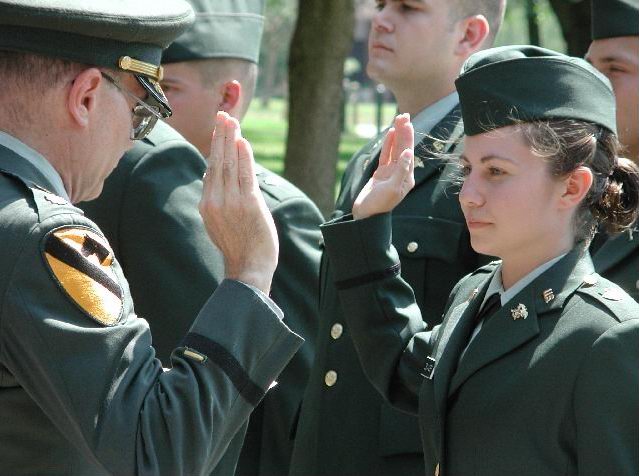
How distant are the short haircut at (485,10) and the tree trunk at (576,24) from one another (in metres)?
6.68

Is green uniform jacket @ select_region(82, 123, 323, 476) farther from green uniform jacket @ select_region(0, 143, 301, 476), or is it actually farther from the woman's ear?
the woman's ear

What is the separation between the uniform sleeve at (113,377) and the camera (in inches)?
85.4

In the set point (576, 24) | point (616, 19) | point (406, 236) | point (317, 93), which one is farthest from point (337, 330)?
point (576, 24)

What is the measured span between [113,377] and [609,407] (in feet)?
3.32

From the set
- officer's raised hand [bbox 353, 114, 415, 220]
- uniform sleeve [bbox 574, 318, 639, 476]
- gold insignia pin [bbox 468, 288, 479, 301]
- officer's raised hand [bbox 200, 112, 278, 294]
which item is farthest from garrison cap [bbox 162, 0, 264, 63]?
uniform sleeve [bbox 574, 318, 639, 476]

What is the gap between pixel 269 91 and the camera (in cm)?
5728

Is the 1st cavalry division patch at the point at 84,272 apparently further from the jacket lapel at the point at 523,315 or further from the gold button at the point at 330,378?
the gold button at the point at 330,378

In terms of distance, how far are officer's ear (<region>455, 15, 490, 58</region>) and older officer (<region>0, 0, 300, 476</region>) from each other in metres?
1.55

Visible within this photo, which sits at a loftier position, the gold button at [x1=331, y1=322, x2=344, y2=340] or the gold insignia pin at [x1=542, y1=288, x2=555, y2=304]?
the gold insignia pin at [x1=542, y1=288, x2=555, y2=304]

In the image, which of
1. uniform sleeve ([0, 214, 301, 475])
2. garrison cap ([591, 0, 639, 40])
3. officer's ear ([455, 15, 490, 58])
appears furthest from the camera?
garrison cap ([591, 0, 639, 40])

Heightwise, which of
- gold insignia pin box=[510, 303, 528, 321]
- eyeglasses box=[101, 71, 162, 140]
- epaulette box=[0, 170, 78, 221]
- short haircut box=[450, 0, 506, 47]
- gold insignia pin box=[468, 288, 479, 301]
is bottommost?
gold insignia pin box=[468, 288, 479, 301]

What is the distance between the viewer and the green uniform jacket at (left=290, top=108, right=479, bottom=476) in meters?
3.46

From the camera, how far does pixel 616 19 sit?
14.2 ft

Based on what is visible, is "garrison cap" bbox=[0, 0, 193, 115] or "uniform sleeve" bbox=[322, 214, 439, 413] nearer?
"garrison cap" bbox=[0, 0, 193, 115]
